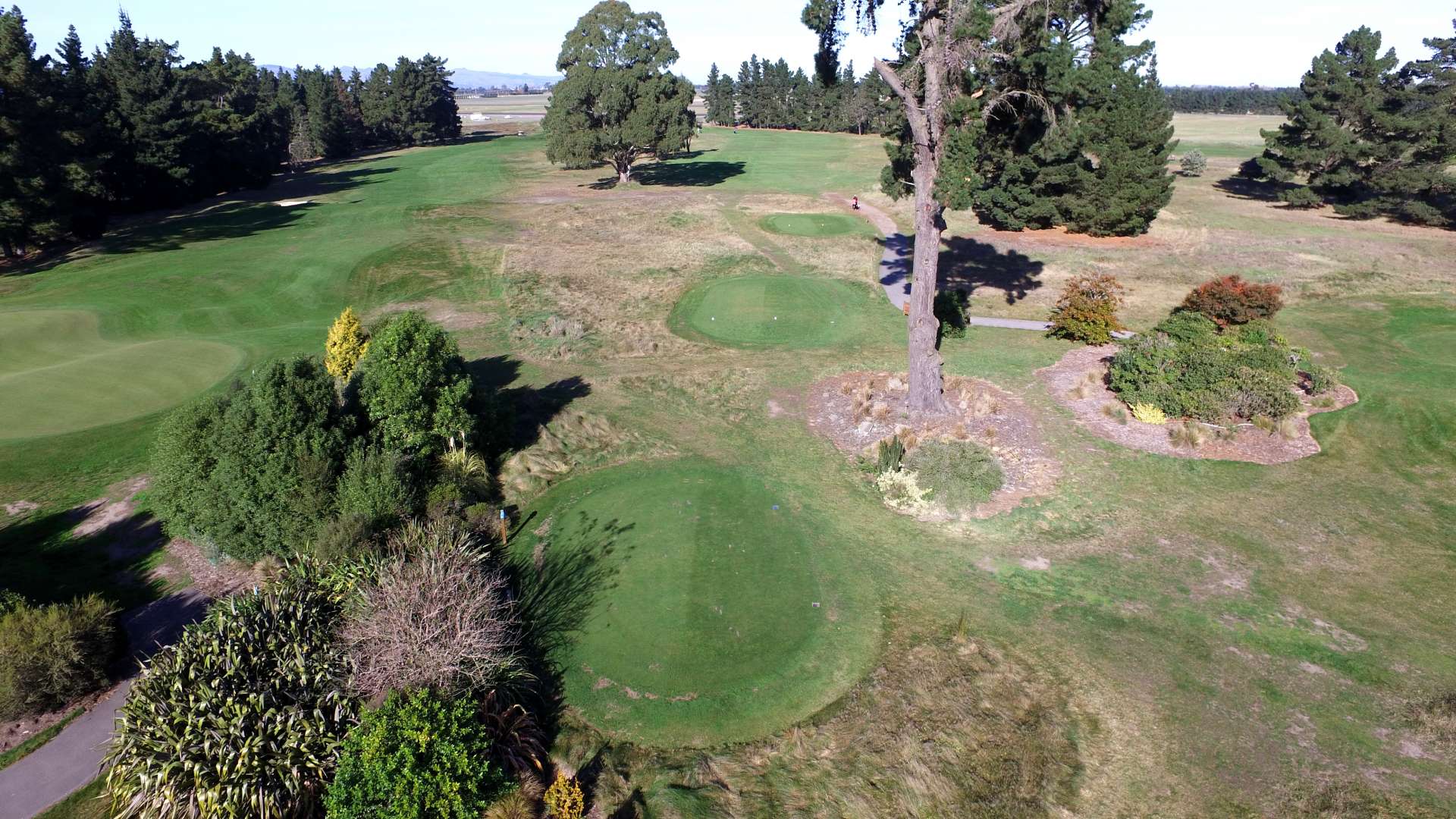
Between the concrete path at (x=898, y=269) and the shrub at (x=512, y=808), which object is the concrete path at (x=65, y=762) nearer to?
the shrub at (x=512, y=808)

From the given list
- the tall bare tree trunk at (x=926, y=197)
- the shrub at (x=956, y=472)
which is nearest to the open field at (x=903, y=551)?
the shrub at (x=956, y=472)

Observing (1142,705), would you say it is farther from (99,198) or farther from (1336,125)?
(99,198)

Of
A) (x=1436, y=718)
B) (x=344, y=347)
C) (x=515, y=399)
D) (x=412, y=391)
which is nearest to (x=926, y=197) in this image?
(x=515, y=399)

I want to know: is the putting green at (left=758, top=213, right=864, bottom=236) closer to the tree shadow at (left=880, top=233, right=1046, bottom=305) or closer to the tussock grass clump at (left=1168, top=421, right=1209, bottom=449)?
the tree shadow at (left=880, top=233, right=1046, bottom=305)

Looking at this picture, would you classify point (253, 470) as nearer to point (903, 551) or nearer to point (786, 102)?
point (903, 551)

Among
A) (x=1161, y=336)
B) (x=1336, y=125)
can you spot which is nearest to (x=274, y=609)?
(x=1161, y=336)

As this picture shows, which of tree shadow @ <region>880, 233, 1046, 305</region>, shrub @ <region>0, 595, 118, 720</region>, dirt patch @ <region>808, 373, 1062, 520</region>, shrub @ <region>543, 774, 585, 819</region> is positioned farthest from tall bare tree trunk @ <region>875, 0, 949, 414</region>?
shrub @ <region>0, 595, 118, 720</region>
